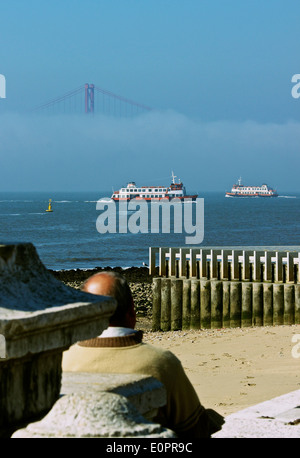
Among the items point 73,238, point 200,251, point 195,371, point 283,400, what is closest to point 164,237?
point 73,238

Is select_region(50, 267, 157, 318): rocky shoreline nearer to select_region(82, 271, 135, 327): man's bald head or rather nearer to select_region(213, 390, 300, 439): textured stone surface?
select_region(213, 390, 300, 439): textured stone surface

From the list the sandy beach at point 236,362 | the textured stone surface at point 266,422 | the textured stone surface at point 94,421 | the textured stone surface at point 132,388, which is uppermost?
the textured stone surface at point 94,421

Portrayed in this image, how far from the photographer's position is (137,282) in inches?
1375

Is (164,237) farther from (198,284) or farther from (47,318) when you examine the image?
(47,318)

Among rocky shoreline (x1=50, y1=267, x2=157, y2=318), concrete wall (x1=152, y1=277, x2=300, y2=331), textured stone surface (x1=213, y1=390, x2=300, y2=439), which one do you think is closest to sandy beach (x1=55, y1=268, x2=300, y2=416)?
concrete wall (x1=152, y1=277, x2=300, y2=331)

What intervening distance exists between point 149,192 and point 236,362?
17047 cm

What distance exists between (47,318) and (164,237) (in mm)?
75244

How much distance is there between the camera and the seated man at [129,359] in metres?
3.05

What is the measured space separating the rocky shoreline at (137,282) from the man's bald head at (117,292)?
2251 cm

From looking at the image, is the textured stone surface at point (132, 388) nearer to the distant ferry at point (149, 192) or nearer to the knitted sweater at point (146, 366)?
the knitted sweater at point (146, 366)

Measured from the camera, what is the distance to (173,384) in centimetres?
313

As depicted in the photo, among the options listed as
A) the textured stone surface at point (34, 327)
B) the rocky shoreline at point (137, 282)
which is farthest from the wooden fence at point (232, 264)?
the textured stone surface at point (34, 327)

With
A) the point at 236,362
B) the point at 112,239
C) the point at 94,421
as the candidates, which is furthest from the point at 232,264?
the point at 112,239

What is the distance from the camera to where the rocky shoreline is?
89.8 feet
